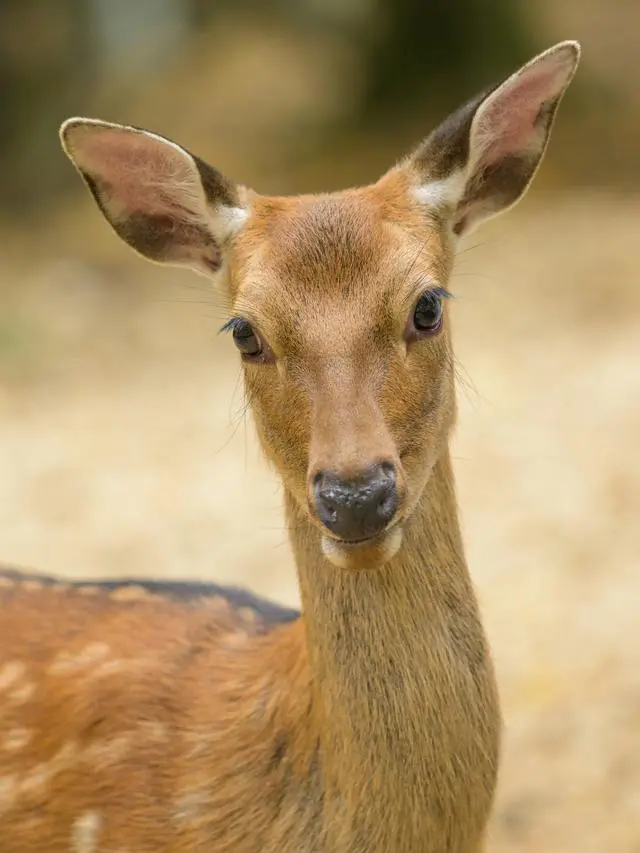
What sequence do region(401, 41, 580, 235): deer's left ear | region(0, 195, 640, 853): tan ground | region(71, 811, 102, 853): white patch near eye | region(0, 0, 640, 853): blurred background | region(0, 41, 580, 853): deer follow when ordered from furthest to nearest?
region(0, 0, 640, 853): blurred background → region(0, 195, 640, 853): tan ground → region(71, 811, 102, 853): white patch near eye → region(401, 41, 580, 235): deer's left ear → region(0, 41, 580, 853): deer

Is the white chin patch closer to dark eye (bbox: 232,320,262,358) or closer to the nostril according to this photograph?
the nostril

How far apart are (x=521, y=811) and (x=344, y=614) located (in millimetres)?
2047

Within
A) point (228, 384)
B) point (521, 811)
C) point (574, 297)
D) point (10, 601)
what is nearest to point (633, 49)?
point (574, 297)

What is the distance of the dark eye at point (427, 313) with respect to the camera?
292 centimetres

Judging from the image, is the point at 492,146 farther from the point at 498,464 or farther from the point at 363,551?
the point at 498,464

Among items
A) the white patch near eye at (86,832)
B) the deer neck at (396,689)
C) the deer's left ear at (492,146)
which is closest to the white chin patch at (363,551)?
the deer neck at (396,689)

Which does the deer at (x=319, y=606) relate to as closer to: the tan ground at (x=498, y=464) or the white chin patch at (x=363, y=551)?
the white chin patch at (x=363, y=551)

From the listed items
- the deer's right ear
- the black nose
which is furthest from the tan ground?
the black nose

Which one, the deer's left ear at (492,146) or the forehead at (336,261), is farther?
the deer's left ear at (492,146)

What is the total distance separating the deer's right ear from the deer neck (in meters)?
0.83

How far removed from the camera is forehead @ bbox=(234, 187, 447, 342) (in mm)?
2867

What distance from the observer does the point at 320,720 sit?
124 inches

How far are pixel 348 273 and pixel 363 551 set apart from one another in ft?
2.11

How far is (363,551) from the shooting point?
2693mm
